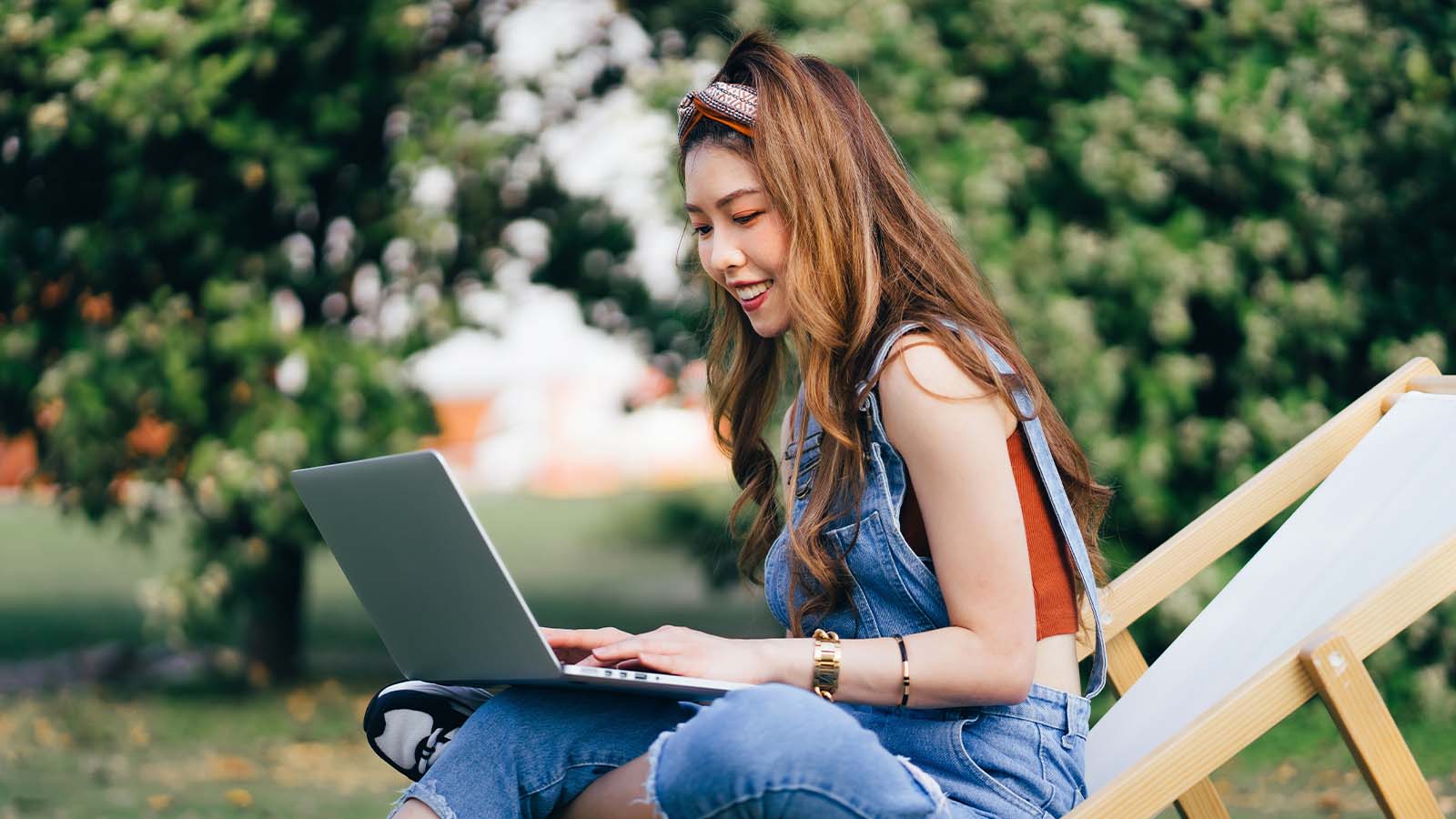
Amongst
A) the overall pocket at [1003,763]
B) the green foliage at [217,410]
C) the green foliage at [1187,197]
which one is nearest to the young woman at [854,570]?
the overall pocket at [1003,763]

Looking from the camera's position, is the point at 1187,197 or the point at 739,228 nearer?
the point at 739,228

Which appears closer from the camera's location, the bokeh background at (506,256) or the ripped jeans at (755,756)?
the ripped jeans at (755,756)

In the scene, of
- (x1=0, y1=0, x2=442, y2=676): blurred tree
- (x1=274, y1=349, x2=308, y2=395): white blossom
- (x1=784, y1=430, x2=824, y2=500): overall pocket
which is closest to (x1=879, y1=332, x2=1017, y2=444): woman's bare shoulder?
(x1=784, y1=430, x2=824, y2=500): overall pocket

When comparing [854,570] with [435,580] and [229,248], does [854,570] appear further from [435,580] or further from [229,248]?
[229,248]

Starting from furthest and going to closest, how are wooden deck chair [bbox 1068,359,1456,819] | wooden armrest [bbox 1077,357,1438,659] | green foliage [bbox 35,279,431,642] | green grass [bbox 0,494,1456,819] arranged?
green foliage [bbox 35,279,431,642] < green grass [bbox 0,494,1456,819] < wooden armrest [bbox 1077,357,1438,659] < wooden deck chair [bbox 1068,359,1456,819]

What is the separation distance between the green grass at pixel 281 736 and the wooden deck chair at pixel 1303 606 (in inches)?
58.0

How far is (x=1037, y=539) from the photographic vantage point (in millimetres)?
2016

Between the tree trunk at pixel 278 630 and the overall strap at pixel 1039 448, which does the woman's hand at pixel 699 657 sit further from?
the tree trunk at pixel 278 630

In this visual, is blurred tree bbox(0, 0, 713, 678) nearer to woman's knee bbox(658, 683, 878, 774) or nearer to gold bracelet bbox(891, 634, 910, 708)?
gold bracelet bbox(891, 634, 910, 708)

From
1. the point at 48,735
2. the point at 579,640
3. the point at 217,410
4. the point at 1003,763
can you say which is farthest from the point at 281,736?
the point at 1003,763

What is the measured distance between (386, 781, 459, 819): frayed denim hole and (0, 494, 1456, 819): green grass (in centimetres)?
202

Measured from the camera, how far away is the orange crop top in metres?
2.01

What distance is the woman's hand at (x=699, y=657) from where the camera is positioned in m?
1.92

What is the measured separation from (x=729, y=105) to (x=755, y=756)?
36.9 inches
